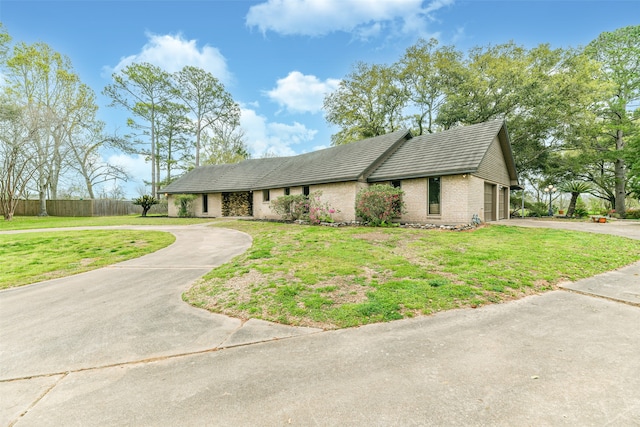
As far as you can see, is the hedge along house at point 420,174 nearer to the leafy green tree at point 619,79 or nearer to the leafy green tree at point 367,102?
the leafy green tree at point 367,102

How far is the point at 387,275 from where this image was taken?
507 cm

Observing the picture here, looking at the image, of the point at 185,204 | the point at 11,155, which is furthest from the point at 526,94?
the point at 11,155

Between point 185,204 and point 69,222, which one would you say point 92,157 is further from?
point 69,222

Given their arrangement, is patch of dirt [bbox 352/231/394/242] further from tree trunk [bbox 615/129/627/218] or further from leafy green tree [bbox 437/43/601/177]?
tree trunk [bbox 615/129/627/218]

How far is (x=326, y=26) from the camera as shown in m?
15.1

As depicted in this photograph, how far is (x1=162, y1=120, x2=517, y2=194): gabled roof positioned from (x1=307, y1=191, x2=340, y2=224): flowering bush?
1.00 metres

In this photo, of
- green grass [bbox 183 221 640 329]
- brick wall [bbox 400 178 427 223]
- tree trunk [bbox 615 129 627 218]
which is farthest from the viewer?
tree trunk [bbox 615 129 627 218]

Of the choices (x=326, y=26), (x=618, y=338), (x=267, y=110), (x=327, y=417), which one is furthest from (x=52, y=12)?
(x=267, y=110)

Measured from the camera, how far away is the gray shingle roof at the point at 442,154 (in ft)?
40.0

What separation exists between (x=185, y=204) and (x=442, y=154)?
21.7 m

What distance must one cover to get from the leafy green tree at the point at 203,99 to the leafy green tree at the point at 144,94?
1705 millimetres

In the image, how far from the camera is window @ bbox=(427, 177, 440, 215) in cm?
1301

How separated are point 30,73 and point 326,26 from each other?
1054 inches

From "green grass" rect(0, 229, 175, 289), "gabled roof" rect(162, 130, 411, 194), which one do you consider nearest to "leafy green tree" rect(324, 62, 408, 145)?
"gabled roof" rect(162, 130, 411, 194)
